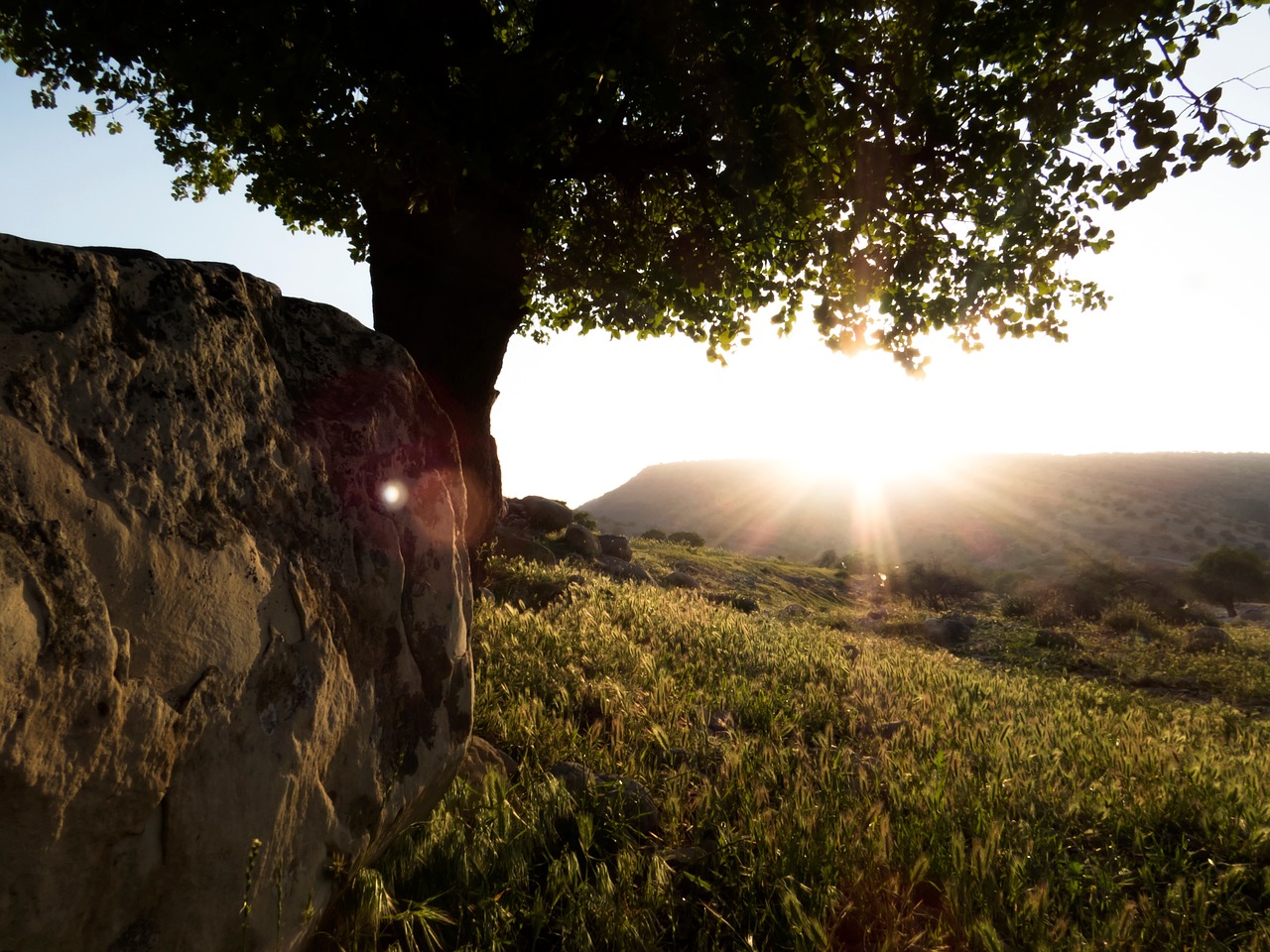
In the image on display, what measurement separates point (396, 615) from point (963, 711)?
5387 mm

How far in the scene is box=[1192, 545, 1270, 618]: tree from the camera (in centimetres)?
3075

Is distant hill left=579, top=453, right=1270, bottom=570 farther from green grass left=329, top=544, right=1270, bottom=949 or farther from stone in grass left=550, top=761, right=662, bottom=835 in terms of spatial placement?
stone in grass left=550, top=761, right=662, bottom=835

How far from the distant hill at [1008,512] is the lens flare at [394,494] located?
5999 cm

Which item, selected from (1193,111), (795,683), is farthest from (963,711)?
(1193,111)

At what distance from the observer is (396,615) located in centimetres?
294

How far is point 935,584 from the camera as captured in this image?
32062mm

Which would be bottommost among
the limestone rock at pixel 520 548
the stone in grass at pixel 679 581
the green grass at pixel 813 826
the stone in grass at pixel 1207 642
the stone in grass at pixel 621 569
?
the stone in grass at pixel 1207 642

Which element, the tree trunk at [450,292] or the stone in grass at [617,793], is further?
the tree trunk at [450,292]

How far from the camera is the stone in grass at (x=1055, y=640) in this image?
15.3 m

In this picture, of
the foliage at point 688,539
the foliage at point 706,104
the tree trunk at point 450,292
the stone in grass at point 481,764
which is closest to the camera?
the stone in grass at point 481,764

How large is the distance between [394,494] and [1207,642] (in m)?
19.5

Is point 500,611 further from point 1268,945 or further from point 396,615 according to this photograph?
point 1268,945

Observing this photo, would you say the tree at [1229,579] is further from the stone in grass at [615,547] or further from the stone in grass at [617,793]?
the stone in grass at [617,793]

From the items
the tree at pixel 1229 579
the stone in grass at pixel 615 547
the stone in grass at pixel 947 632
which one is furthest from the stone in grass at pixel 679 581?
the tree at pixel 1229 579
